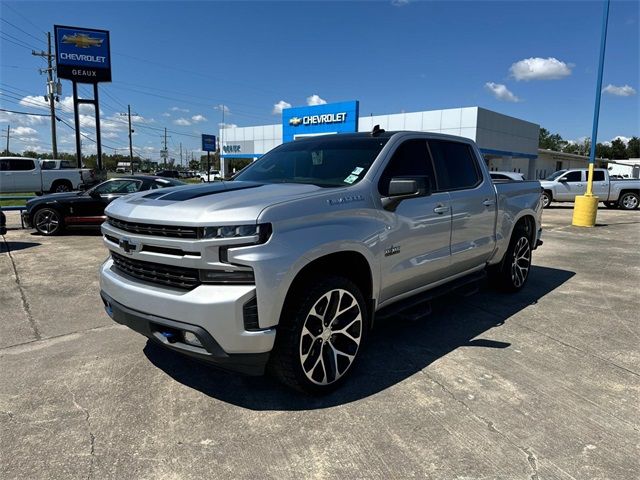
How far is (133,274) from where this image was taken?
321 centimetres

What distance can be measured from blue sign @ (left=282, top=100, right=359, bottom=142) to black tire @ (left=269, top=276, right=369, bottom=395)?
23.2 meters

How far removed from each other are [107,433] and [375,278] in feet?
6.83

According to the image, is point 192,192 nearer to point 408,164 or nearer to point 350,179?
point 350,179

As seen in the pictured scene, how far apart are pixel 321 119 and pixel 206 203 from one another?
27632 mm

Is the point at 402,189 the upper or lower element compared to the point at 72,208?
upper

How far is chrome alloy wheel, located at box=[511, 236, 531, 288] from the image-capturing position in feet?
19.1

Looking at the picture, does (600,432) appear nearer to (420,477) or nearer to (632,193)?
(420,477)

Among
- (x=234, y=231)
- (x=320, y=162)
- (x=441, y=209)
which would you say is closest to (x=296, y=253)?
(x=234, y=231)

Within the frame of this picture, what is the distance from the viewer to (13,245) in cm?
941

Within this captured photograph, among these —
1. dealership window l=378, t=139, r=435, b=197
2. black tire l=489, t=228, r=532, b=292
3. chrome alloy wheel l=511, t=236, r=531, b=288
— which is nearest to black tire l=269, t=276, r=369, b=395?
dealership window l=378, t=139, r=435, b=197

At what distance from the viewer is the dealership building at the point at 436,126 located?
28766 millimetres

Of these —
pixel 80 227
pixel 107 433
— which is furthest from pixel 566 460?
pixel 80 227

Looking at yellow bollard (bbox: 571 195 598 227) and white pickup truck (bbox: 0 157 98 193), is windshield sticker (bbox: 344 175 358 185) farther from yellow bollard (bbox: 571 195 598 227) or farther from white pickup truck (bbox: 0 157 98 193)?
white pickup truck (bbox: 0 157 98 193)

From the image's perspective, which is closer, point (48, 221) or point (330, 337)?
point (330, 337)
